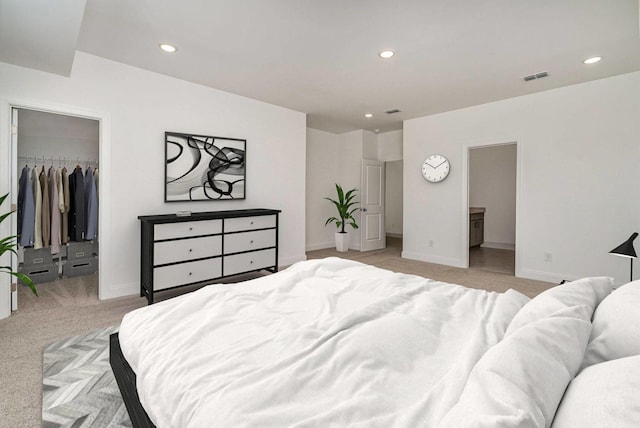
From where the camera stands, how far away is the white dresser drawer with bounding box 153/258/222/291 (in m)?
A: 3.17

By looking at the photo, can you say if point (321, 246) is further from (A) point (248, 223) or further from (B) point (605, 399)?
(B) point (605, 399)

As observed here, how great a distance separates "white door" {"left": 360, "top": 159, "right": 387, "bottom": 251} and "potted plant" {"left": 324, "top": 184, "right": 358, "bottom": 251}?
0.21m

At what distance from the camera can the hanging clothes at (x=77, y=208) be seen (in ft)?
13.1

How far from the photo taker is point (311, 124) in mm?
5988

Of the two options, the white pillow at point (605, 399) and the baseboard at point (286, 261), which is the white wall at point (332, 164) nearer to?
the baseboard at point (286, 261)

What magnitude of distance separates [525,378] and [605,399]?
140 millimetres

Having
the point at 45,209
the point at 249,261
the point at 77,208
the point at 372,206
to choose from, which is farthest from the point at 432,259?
the point at 45,209

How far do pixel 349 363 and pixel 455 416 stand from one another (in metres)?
0.41

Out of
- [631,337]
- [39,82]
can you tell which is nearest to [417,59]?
[631,337]

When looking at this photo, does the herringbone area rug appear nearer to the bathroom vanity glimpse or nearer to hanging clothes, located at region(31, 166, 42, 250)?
hanging clothes, located at region(31, 166, 42, 250)

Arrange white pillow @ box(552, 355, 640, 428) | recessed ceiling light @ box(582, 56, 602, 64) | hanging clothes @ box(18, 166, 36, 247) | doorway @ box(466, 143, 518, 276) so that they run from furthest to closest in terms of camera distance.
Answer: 1. doorway @ box(466, 143, 518, 276)
2. hanging clothes @ box(18, 166, 36, 247)
3. recessed ceiling light @ box(582, 56, 602, 64)
4. white pillow @ box(552, 355, 640, 428)

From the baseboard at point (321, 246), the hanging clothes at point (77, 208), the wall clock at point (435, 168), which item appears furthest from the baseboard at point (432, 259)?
the hanging clothes at point (77, 208)

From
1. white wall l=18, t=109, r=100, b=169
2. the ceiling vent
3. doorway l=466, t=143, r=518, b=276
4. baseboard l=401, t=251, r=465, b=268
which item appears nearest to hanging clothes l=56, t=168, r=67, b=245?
white wall l=18, t=109, r=100, b=169

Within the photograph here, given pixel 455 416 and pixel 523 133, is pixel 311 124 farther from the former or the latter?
pixel 455 416
